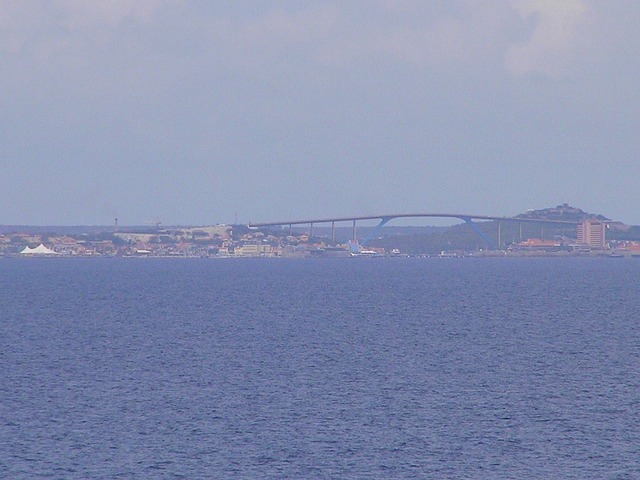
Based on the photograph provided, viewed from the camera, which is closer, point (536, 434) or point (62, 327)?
point (536, 434)

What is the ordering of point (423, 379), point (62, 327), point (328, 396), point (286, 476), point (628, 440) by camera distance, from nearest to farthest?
1. point (286, 476)
2. point (628, 440)
3. point (328, 396)
4. point (423, 379)
5. point (62, 327)

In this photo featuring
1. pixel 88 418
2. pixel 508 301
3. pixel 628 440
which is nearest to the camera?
pixel 628 440

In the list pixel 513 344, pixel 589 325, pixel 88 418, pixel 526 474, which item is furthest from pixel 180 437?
pixel 589 325

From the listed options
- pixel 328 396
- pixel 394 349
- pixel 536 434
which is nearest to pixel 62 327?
pixel 394 349

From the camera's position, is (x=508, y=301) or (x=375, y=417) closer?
(x=375, y=417)

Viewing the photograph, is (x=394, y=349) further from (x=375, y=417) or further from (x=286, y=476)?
(x=286, y=476)

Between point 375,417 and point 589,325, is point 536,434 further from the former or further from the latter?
point 589,325
